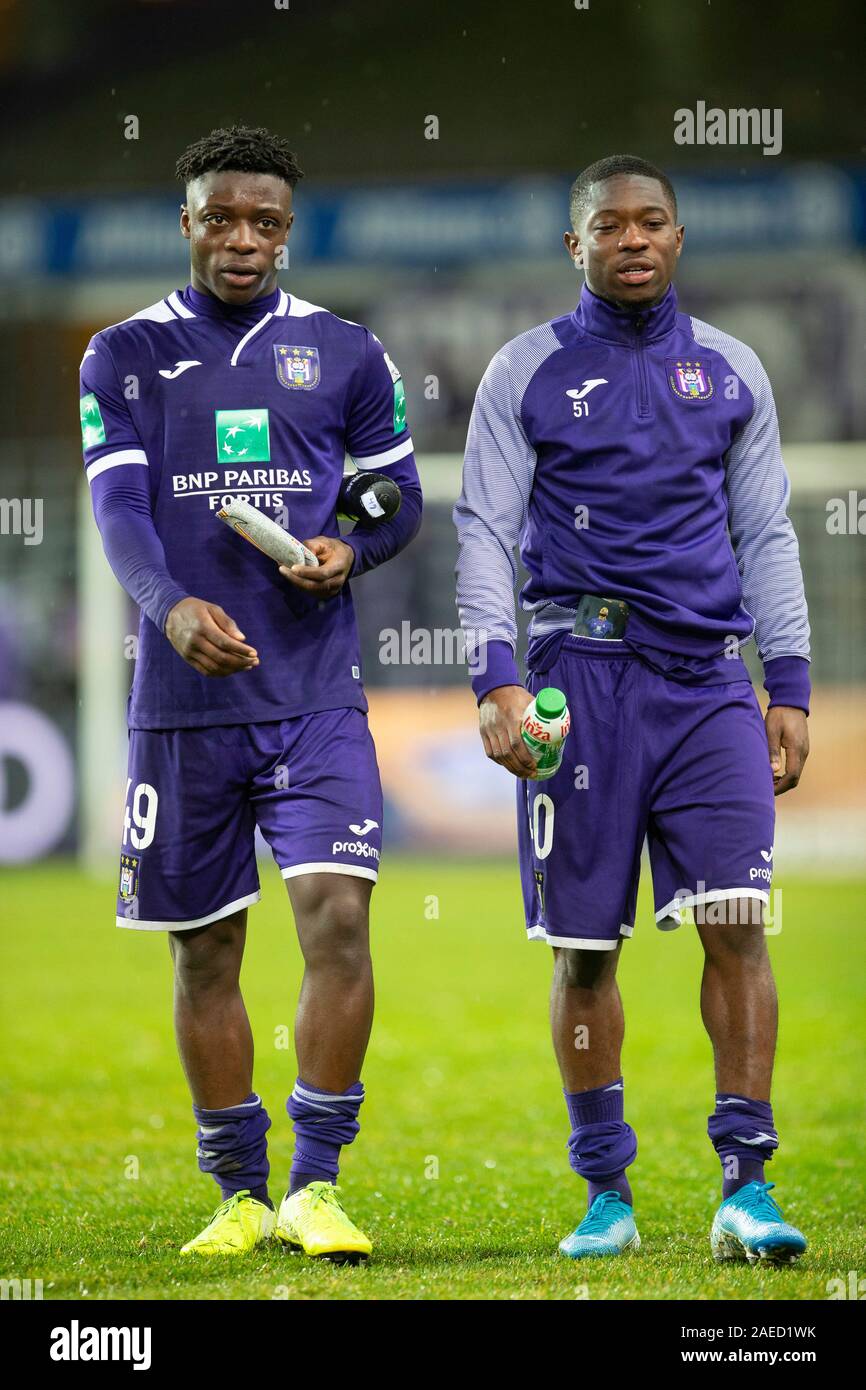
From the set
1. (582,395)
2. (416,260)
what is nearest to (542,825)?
(582,395)

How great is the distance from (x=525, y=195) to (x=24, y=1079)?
1009 cm

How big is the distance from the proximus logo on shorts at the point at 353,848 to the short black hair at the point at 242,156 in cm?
128

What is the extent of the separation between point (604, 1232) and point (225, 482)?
159 centimetres

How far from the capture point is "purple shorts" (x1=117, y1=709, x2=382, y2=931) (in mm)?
3613

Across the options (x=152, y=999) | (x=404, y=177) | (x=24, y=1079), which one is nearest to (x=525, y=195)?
(x=404, y=177)

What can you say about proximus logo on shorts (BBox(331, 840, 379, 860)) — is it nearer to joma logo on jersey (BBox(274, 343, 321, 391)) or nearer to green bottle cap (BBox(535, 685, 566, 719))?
green bottle cap (BBox(535, 685, 566, 719))

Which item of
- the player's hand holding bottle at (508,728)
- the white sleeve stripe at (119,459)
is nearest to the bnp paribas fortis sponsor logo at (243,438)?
the white sleeve stripe at (119,459)

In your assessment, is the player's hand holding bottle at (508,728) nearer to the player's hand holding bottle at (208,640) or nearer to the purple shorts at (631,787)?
the purple shorts at (631,787)

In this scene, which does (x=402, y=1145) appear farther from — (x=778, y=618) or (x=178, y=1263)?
(x=778, y=618)

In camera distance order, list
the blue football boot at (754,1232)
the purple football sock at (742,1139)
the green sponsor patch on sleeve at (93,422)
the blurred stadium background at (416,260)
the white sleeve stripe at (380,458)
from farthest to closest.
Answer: the blurred stadium background at (416,260)
the white sleeve stripe at (380,458)
the green sponsor patch on sleeve at (93,422)
the purple football sock at (742,1139)
the blue football boot at (754,1232)

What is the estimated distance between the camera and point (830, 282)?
15.3 metres

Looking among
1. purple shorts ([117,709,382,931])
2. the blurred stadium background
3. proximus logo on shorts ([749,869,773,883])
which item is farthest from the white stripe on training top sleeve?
the blurred stadium background

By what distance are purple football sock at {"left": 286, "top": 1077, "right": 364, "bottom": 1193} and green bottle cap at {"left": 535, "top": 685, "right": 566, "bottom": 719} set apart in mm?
801

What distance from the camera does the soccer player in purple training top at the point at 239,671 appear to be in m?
3.59
